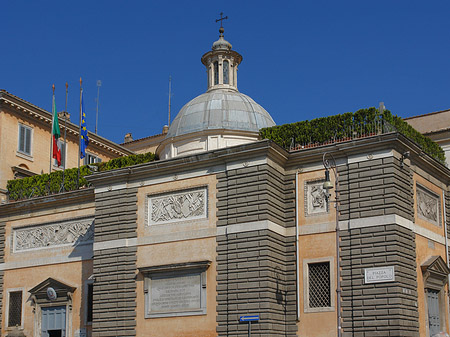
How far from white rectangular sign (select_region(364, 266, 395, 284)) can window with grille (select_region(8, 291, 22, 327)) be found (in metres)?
16.9

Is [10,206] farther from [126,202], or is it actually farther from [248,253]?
[248,253]

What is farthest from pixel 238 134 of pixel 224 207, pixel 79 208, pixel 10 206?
pixel 10 206

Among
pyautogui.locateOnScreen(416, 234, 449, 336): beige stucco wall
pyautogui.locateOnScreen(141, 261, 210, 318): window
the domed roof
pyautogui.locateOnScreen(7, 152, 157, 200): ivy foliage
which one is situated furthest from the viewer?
pyautogui.locateOnScreen(7, 152, 157, 200): ivy foliage

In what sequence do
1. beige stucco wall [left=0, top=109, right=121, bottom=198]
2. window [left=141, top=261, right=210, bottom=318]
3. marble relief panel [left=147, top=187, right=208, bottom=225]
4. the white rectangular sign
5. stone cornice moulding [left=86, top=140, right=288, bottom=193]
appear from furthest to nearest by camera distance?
beige stucco wall [left=0, top=109, right=121, bottom=198] < marble relief panel [left=147, top=187, right=208, bottom=225] < window [left=141, top=261, right=210, bottom=318] < stone cornice moulding [left=86, top=140, right=288, bottom=193] < the white rectangular sign

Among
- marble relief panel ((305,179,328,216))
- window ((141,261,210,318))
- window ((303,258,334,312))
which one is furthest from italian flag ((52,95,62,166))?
window ((303,258,334,312))

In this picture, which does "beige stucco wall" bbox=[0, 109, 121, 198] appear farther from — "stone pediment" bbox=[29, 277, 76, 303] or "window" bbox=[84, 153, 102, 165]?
"stone pediment" bbox=[29, 277, 76, 303]

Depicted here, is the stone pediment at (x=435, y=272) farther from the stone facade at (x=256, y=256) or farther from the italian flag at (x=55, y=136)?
the italian flag at (x=55, y=136)

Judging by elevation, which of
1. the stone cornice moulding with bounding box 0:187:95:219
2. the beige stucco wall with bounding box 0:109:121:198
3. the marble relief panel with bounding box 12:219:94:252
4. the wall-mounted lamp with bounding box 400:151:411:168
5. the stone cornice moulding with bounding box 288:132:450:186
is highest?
the beige stucco wall with bounding box 0:109:121:198

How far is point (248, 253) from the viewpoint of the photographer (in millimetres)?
26797

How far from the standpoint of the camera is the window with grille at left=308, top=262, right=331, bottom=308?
26672 millimetres

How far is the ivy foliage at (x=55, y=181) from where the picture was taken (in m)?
34.1

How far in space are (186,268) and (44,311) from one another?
8.84 meters

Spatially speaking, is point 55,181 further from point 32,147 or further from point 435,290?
point 435,290

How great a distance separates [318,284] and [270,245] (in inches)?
89.8
